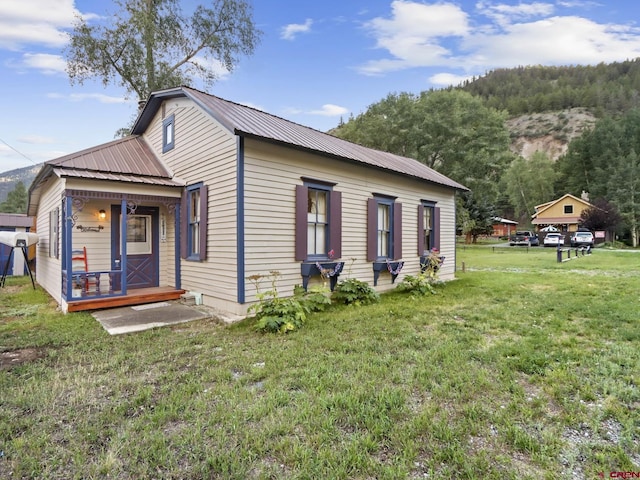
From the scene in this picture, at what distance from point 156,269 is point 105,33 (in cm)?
1221

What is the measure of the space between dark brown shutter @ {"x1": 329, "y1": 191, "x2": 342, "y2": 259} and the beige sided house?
0.03 metres

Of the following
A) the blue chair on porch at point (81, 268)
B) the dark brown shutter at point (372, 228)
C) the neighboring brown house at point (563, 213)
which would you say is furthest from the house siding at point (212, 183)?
the neighboring brown house at point (563, 213)

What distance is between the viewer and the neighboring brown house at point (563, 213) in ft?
119

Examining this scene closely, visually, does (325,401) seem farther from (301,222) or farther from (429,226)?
(429,226)

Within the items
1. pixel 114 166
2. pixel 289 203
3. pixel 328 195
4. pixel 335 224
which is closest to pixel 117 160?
pixel 114 166

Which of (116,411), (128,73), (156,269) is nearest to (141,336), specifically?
(116,411)

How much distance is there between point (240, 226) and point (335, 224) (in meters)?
2.31

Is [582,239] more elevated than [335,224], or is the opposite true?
[335,224]

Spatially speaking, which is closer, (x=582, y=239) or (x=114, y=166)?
(x=114, y=166)

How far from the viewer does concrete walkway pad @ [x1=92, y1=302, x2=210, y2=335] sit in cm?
539

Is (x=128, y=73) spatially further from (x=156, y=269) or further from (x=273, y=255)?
(x=273, y=255)

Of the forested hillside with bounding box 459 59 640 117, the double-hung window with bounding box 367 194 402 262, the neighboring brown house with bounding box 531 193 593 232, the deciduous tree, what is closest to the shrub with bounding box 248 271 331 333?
the double-hung window with bounding box 367 194 402 262

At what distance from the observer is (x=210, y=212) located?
6.78 m

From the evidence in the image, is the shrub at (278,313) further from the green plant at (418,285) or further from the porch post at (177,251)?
the green plant at (418,285)
